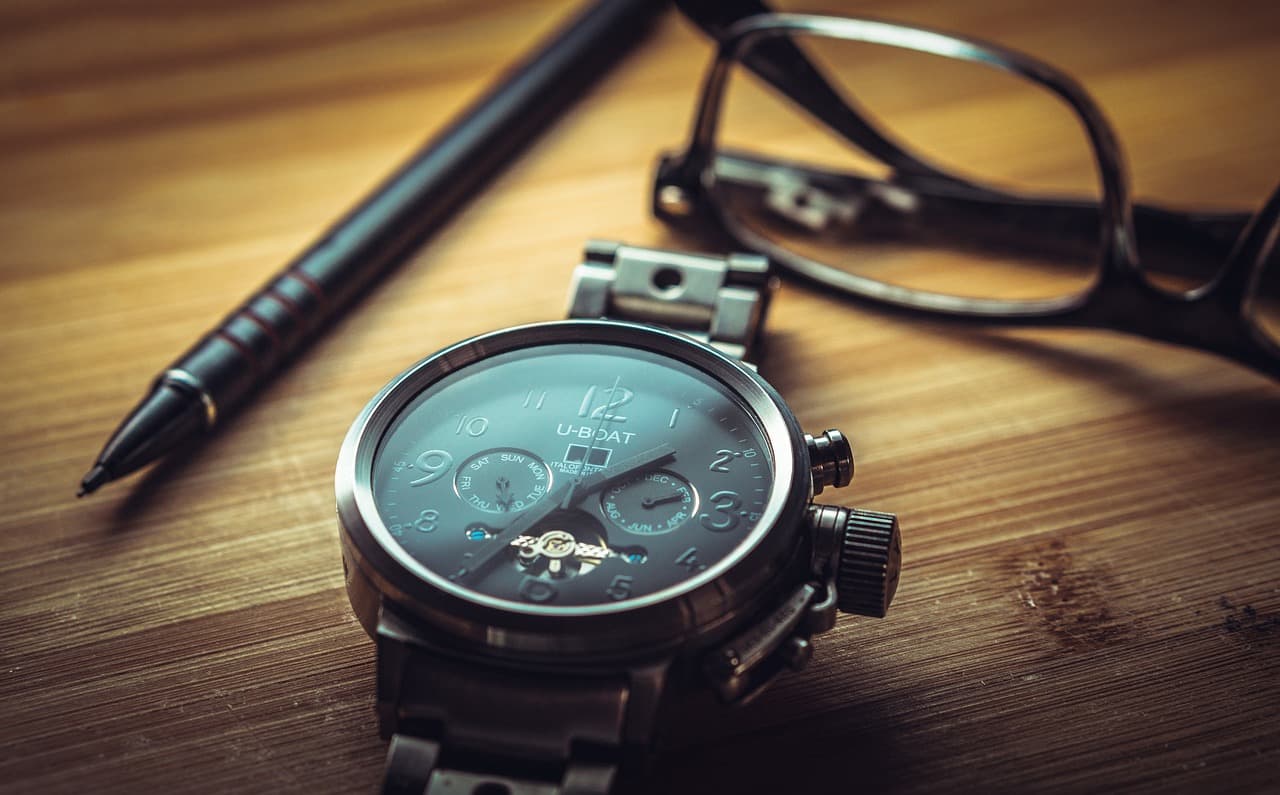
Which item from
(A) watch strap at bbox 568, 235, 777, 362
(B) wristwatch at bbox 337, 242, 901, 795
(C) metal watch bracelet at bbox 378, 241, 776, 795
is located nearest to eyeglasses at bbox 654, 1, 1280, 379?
(A) watch strap at bbox 568, 235, 777, 362

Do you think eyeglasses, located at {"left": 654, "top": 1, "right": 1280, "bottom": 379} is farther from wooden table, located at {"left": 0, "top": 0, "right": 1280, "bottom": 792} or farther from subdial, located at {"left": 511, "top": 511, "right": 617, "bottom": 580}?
subdial, located at {"left": 511, "top": 511, "right": 617, "bottom": 580}

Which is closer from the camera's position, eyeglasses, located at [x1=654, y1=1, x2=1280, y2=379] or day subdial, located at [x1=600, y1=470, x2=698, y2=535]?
day subdial, located at [x1=600, y1=470, x2=698, y2=535]

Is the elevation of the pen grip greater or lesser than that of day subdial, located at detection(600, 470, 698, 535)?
lesser

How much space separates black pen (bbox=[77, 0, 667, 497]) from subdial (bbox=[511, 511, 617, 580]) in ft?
1.19

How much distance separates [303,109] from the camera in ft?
4.94

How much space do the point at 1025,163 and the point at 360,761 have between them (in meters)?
0.96

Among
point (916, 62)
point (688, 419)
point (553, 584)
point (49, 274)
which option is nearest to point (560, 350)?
point (688, 419)

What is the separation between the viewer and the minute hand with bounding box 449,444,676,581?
32.6 inches

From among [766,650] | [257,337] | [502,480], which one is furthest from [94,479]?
[766,650]

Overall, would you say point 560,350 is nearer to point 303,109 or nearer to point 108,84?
point 303,109

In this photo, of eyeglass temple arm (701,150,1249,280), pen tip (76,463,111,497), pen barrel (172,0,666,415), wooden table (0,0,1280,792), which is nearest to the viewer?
wooden table (0,0,1280,792)

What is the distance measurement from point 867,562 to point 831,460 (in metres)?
0.09

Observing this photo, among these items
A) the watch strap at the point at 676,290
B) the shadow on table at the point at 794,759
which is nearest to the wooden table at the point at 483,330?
the shadow on table at the point at 794,759

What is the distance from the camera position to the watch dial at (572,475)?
2.72 feet
